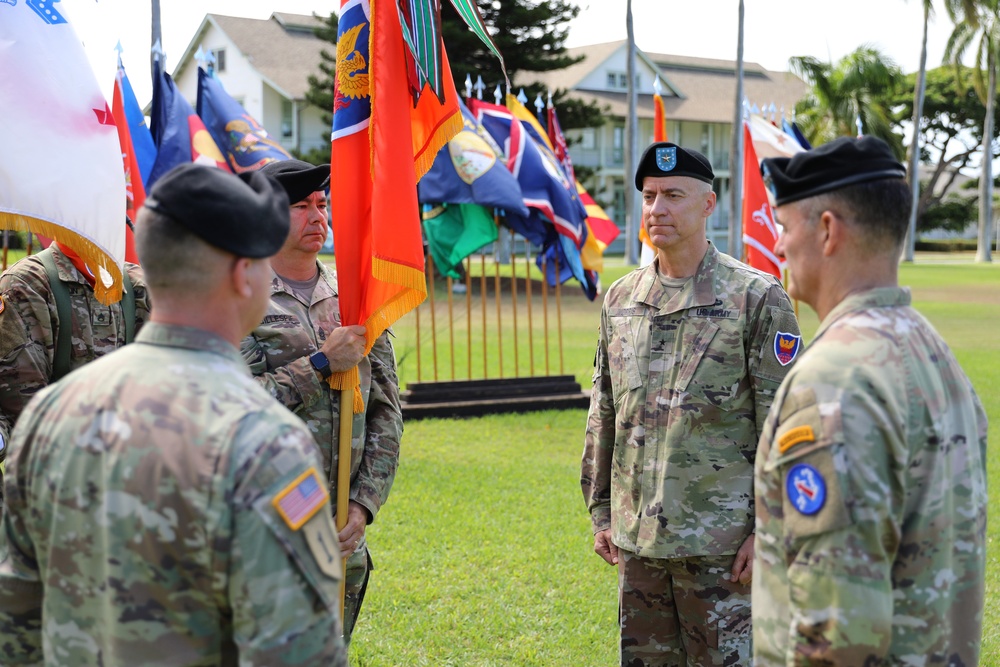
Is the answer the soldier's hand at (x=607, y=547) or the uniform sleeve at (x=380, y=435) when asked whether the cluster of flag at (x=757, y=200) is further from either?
the uniform sleeve at (x=380, y=435)

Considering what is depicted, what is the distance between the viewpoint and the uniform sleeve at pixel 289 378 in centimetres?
318

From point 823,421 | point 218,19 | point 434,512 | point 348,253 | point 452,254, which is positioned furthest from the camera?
point 218,19

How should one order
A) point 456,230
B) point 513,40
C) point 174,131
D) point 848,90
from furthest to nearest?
point 848,90 < point 513,40 < point 456,230 < point 174,131

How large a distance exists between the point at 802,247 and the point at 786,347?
1.30 m

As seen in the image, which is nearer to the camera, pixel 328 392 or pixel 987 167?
pixel 328 392

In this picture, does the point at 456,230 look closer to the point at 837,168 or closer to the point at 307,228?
the point at 307,228

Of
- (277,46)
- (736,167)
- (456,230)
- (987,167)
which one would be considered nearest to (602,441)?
(456,230)

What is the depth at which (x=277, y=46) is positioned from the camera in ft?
134

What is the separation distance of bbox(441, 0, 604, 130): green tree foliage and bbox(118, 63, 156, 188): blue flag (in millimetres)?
16284

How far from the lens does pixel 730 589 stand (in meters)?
3.30

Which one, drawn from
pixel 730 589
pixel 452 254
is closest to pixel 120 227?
pixel 730 589

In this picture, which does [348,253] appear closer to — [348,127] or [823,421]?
[348,127]

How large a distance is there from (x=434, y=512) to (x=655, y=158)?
12.5 ft

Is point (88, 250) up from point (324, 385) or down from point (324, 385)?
up
